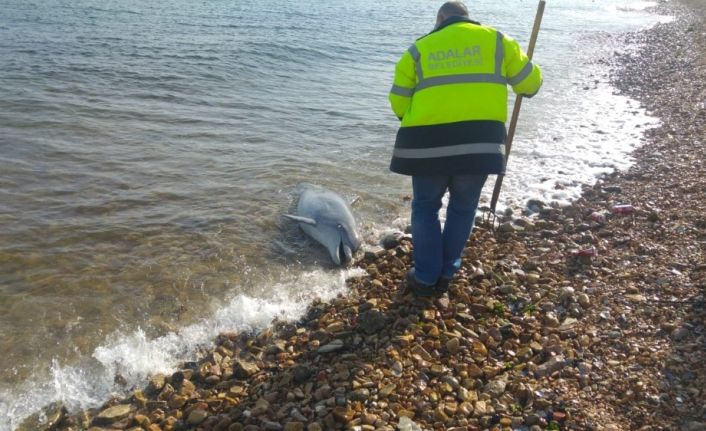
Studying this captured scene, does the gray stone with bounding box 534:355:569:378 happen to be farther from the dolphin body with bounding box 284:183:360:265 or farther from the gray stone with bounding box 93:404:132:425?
the gray stone with bounding box 93:404:132:425

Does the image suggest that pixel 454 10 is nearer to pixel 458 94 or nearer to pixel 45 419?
pixel 458 94

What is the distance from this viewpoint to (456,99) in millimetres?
4652

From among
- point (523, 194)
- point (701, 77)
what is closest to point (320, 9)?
point (701, 77)

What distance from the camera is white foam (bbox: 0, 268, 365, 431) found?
428 cm

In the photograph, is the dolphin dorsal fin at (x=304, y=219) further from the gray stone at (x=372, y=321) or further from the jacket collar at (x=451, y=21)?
the jacket collar at (x=451, y=21)

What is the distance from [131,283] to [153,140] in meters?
5.14

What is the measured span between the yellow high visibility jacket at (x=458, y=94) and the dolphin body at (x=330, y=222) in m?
2.11

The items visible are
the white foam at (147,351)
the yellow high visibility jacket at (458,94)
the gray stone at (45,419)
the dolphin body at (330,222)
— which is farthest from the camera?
the dolphin body at (330,222)

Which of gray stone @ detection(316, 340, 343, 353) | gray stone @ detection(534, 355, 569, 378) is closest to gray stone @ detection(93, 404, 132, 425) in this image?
gray stone @ detection(316, 340, 343, 353)

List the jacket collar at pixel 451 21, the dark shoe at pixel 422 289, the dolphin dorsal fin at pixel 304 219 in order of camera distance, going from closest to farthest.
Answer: the jacket collar at pixel 451 21 → the dark shoe at pixel 422 289 → the dolphin dorsal fin at pixel 304 219

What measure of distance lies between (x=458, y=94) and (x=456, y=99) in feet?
0.16

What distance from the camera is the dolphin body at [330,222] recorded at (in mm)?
6667

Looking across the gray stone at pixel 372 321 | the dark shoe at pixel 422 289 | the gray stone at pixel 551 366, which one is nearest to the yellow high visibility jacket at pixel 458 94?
the dark shoe at pixel 422 289

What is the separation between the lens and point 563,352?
14.4 feet
